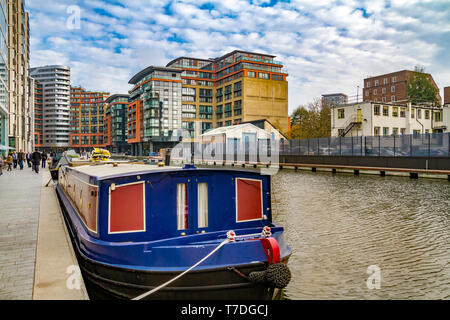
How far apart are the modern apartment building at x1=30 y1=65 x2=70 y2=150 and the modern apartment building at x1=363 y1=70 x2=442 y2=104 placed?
426ft

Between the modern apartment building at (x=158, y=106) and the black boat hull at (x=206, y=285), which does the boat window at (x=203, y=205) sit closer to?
the black boat hull at (x=206, y=285)

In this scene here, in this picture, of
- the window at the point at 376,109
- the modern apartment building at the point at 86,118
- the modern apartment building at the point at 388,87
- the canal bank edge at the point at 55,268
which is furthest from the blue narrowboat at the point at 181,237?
the modern apartment building at the point at 86,118

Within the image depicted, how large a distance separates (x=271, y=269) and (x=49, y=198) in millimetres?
12389

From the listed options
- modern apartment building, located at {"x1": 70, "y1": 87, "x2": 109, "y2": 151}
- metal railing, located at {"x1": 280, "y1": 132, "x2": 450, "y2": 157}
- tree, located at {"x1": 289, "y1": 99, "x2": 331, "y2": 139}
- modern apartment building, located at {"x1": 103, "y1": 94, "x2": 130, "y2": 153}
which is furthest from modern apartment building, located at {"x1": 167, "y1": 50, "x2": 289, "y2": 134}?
modern apartment building, located at {"x1": 70, "y1": 87, "x2": 109, "y2": 151}

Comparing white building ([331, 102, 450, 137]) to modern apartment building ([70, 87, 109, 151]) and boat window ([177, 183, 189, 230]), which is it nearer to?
→ boat window ([177, 183, 189, 230])

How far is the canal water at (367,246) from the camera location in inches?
246

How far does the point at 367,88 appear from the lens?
305ft

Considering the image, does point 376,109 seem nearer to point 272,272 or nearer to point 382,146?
point 382,146

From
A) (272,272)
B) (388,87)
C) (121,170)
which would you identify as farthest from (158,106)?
(272,272)

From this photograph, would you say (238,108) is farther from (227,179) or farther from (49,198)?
(227,179)

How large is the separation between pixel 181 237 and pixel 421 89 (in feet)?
254

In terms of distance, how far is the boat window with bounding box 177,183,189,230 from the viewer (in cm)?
579

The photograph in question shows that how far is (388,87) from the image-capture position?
86.2m
